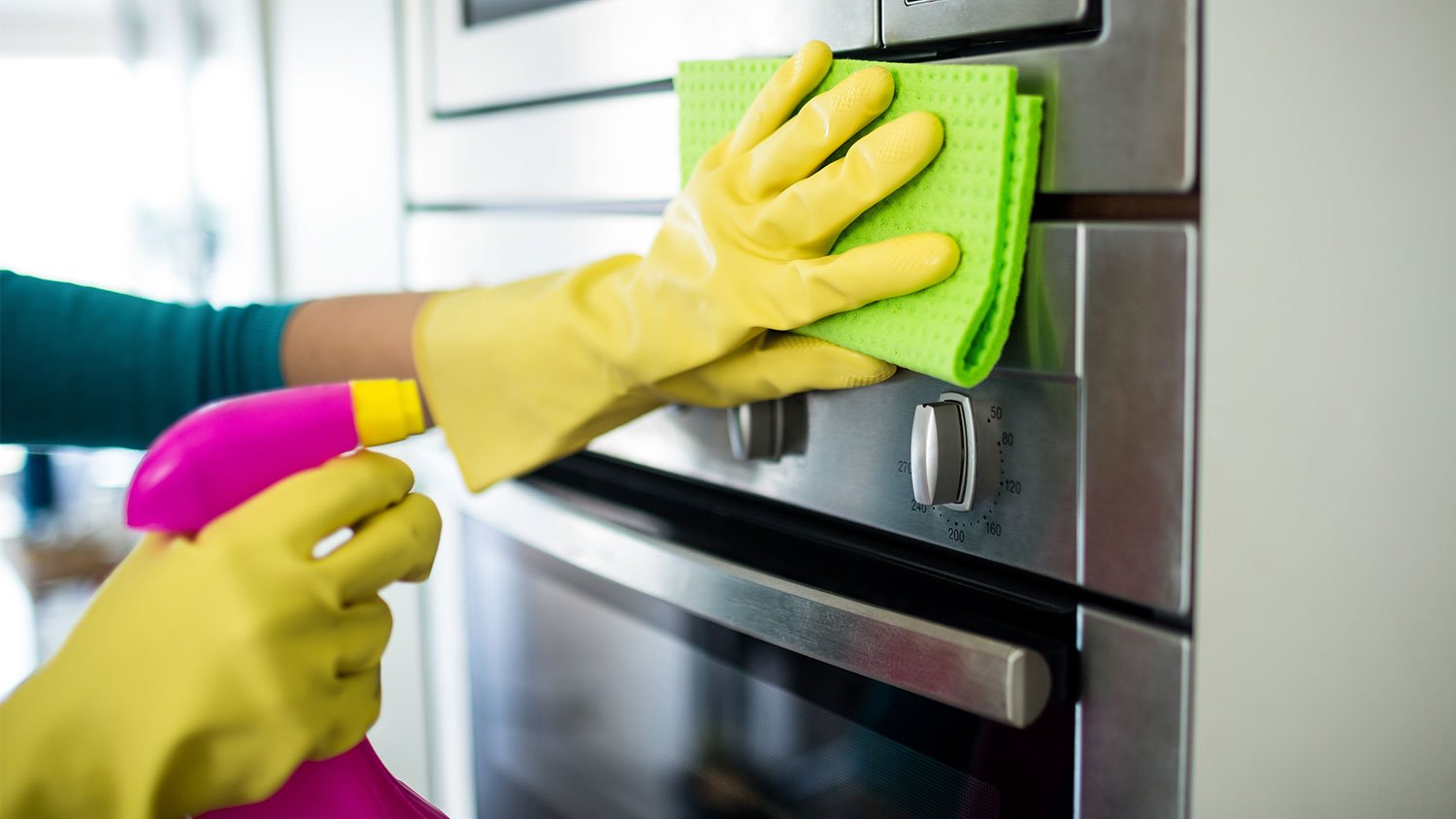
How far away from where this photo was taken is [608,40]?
84 centimetres

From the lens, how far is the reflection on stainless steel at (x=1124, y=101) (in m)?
0.48

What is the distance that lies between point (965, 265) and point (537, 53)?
1.77 ft

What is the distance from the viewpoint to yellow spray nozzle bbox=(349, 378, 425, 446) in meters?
0.56

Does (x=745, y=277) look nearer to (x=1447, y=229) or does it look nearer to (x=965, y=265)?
(x=965, y=265)

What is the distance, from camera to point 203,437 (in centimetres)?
53

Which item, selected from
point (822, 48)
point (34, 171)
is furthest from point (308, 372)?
point (34, 171)

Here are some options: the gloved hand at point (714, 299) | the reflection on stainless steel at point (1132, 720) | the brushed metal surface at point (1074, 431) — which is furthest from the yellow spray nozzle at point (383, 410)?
the reflection on stainless steel at point (1132, 720)

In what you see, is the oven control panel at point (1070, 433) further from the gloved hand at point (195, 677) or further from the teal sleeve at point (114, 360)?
the teal sleeve at point (114, 360)

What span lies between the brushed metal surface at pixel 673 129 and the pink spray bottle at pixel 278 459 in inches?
12.4

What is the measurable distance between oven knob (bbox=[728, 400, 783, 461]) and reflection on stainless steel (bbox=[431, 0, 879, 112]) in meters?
0.23

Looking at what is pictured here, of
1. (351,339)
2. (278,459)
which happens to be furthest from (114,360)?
(278,459)

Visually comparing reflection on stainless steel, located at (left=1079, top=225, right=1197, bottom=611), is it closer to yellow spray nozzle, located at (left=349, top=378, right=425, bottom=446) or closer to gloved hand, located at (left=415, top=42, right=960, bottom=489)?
gloved hand, located at (left=415, top=42, right=960, bottom=489)

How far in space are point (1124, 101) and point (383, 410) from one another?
15.5 inches

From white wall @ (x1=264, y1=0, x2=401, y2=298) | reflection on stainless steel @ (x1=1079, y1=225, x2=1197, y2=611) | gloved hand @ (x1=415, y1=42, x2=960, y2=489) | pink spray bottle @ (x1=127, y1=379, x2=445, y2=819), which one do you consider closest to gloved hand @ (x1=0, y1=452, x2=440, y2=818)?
pink spray bottle @ (x1=127, y1=379, x2=445, y2=819)
